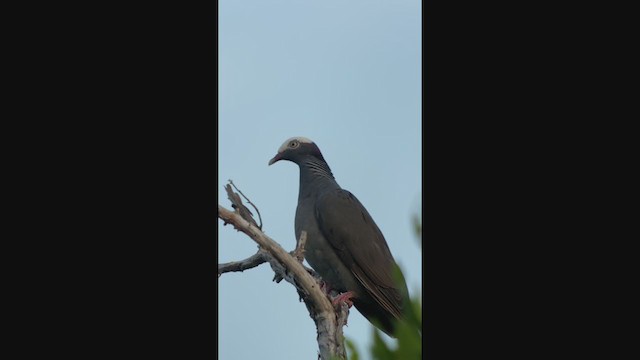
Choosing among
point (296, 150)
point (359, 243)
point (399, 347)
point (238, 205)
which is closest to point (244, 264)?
point (238, 205)

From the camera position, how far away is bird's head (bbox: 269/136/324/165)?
9.82 feet

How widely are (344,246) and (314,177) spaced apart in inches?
15.0

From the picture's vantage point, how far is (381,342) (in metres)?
1.67

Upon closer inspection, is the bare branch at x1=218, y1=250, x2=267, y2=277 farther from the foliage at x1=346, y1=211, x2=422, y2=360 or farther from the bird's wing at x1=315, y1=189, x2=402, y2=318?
the foliage at x1=346, y1=211, x2=422, y2=360

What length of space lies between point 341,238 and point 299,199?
289 mm

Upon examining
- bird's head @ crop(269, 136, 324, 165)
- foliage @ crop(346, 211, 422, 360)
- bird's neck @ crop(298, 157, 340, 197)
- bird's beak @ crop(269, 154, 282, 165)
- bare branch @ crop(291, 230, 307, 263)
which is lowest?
foliage @ crop(346, 211, 422, 360)

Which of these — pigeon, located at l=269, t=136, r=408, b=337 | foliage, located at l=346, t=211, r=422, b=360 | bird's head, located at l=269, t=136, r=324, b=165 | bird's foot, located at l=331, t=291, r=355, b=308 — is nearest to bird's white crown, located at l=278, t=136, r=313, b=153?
bird's head, located at l=269, t=136, r=324, b=165

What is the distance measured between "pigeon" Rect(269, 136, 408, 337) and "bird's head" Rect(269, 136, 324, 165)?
0.01 m

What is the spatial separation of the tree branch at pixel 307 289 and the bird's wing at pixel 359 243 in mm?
345

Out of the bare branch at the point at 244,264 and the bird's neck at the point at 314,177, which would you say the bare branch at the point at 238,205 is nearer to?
the bare branch at the point at 244,264
